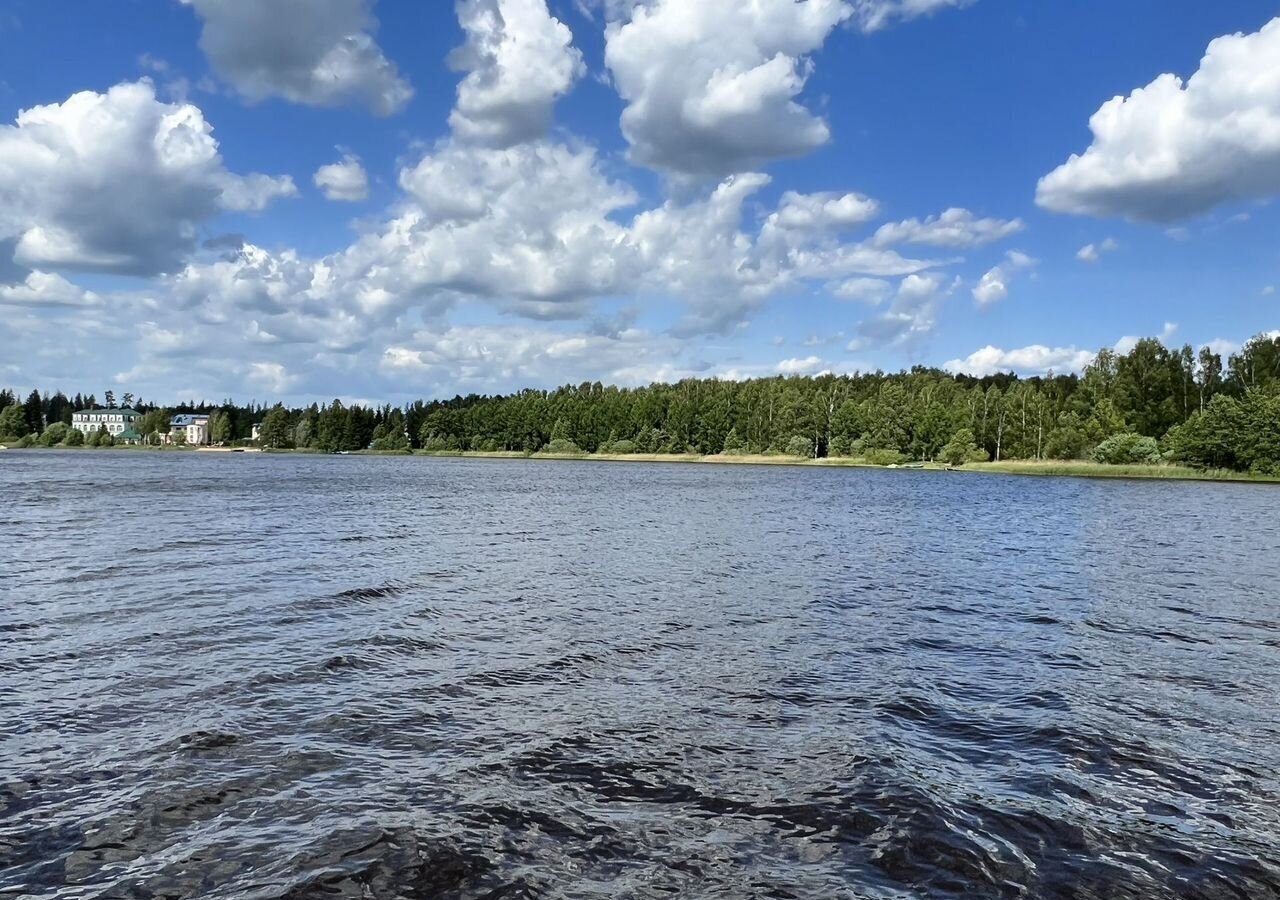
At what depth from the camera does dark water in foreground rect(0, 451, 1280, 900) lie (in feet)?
30.6

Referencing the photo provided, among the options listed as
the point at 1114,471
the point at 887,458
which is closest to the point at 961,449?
the point at 887,458

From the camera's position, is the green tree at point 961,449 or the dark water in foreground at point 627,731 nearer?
the dark water in foreground at point 627,731

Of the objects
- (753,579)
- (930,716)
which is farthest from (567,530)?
(930,716)

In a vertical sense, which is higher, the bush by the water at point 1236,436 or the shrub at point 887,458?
the bush by the water at point 1236,436

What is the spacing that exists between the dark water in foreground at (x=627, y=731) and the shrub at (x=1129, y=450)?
13357 cm

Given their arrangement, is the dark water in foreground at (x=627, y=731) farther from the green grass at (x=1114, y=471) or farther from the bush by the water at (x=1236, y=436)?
the green grass at (x=1114, y=471)

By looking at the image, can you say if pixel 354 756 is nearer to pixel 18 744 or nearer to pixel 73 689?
pixel 18 744

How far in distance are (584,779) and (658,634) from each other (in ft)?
31.8

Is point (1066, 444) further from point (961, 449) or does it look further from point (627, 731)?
point (627, 731)

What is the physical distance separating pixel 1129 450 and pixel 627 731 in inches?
6455

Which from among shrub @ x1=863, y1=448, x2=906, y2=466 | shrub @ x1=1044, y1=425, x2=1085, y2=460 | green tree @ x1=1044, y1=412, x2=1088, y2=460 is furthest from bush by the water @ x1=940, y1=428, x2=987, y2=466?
shrub @ x1=1044, y1=425, x2=1085, y2=460

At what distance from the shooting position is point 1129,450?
150875 mm

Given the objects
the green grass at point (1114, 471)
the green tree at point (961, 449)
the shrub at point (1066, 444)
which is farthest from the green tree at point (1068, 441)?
the green tree at point (961, 449)

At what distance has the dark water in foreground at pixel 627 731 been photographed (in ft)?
30.6
